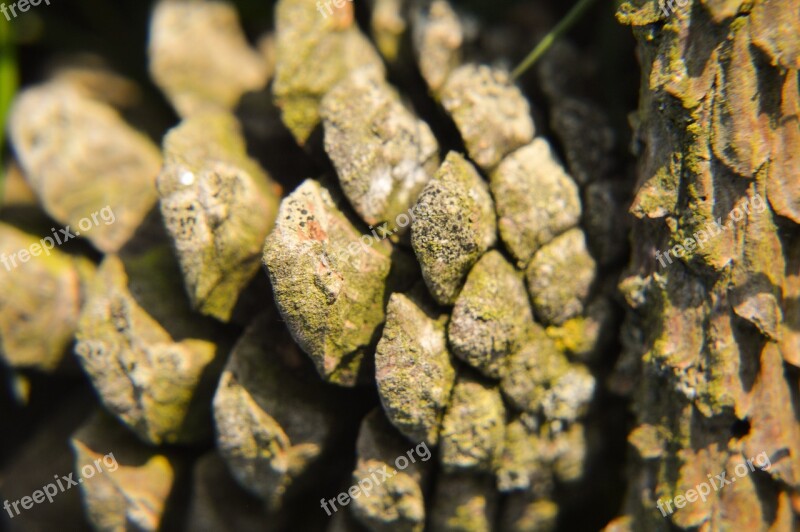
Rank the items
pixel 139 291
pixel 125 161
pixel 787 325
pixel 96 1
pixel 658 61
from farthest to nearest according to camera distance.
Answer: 1. pixel 96 1
2. pixel 125 161
3. pixel 139 291
4. pixel 787 325
5. pixel 658 61

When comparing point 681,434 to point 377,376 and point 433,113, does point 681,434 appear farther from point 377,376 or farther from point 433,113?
point 433,113

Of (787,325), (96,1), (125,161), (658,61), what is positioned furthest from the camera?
(96,1)

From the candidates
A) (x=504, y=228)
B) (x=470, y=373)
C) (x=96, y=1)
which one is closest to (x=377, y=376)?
(x=470, y=373)

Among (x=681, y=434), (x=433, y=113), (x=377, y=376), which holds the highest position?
(x=433, y=113)

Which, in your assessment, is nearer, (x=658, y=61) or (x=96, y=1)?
(x=658, y=61)

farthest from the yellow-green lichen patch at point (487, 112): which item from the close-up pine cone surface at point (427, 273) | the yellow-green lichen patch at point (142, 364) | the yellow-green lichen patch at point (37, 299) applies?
the yellow-green lichen patch at point (37, 299)
